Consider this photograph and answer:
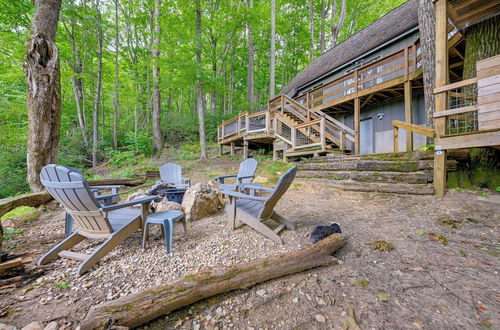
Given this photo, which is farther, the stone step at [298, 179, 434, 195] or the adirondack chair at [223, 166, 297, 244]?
the stone step at [298, 179, 434, 195]

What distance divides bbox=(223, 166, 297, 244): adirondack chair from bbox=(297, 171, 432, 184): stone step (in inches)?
108

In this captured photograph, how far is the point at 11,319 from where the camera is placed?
4.55ft

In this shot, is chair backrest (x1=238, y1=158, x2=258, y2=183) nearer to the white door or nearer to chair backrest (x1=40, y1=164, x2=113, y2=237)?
chair backrest (x1=40, y1=164, x2=113, y2=237)

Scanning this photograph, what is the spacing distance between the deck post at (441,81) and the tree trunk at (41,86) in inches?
306

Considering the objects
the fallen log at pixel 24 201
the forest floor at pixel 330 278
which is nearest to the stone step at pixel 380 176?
the forest floor at pixel 330 278

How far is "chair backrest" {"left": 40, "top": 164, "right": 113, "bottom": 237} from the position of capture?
202 centimetres

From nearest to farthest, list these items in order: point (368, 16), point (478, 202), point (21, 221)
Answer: point (478, 202) → point (21, 221) → point (368, 16)

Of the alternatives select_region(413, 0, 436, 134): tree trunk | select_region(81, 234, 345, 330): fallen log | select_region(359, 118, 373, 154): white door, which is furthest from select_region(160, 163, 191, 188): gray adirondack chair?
select_region(359, 118, 373, 154): white door

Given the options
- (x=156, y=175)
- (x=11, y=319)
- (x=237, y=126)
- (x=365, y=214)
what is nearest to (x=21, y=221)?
(x=11, y=319)

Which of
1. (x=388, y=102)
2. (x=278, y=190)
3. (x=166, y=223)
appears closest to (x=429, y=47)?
(x=388, y=102)

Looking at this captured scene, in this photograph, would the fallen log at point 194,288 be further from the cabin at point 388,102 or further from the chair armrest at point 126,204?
→ the cabin at point 388,102

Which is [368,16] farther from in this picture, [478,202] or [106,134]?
[106,134]

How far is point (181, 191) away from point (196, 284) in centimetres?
289

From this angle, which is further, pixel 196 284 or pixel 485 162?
pixel 485 162
